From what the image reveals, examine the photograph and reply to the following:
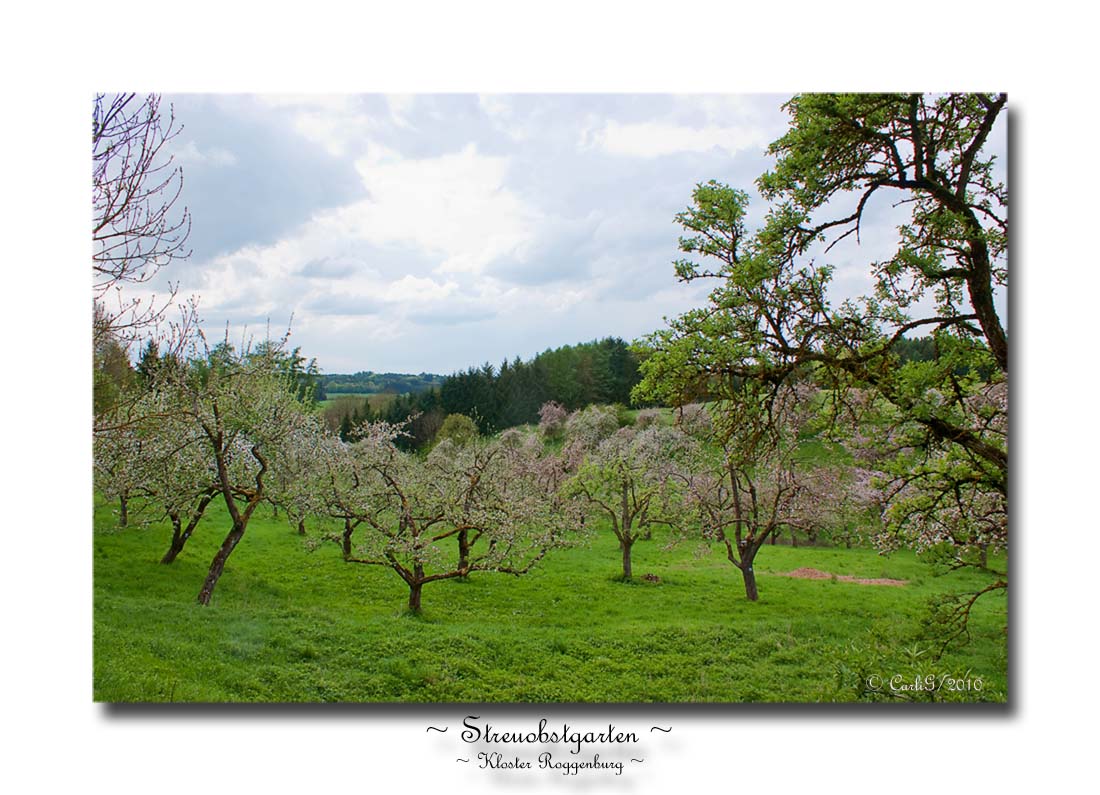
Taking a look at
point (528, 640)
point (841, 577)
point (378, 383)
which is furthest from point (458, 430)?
point (841, 577)

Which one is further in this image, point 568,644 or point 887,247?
point 568,644

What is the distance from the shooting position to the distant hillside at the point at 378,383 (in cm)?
536

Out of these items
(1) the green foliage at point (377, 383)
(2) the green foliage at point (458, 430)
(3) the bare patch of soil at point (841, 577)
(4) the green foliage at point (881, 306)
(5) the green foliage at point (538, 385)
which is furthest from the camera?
(2) the green foliage at point (458, 430)

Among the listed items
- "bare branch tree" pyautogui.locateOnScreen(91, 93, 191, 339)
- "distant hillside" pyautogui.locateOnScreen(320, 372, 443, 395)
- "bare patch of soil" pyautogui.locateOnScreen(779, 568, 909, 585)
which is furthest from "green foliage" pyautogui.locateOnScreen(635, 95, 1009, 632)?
"bare branch tree" pyautogui.locateOnScreen(91, 93, 191, 339)

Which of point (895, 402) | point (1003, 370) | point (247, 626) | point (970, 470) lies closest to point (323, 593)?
point (247, 626)

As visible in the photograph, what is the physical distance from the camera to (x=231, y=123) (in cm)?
448

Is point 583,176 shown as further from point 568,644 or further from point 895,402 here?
point 568,644

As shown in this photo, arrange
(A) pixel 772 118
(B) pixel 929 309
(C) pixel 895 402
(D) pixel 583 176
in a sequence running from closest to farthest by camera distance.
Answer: (C) pixel 895 402 → (B) pixel 929 309 → (A) pixel 772 118 → (D) pixel 583 176

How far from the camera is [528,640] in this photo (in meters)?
4.62

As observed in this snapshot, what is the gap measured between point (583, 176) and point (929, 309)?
2.93 meters

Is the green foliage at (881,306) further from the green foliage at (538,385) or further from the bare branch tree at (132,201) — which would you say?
the bare branch tree at (132,201)

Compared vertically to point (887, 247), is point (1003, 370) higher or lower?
lower

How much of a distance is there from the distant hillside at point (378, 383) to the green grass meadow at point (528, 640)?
75.0 inches

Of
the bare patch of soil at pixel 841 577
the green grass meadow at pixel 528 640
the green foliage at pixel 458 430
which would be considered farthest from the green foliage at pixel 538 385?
the bare patch of soil at pixel 841 577
